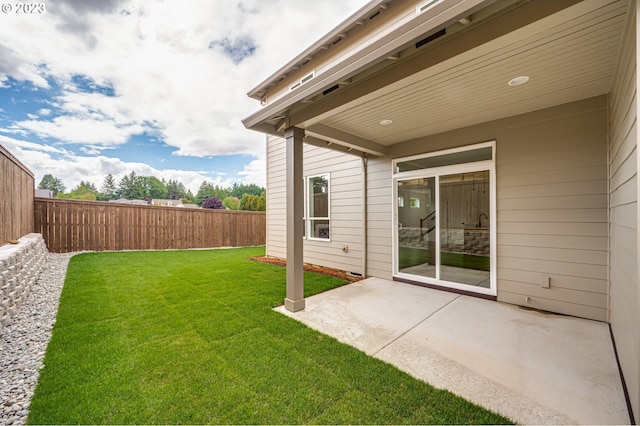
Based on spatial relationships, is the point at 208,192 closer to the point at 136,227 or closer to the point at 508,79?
the point at 136,227

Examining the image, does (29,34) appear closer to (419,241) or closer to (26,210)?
(26,210)

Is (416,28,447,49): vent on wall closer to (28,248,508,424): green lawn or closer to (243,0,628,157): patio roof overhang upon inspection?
(243,0,628,157): patio roof overhang

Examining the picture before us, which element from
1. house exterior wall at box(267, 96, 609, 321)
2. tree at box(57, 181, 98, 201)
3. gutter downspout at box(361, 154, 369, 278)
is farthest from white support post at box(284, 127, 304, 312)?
tree at box(57, 181, 98, 201)

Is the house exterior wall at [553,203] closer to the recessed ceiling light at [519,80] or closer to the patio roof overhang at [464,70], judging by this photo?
the patio roof overhang at [464,70]

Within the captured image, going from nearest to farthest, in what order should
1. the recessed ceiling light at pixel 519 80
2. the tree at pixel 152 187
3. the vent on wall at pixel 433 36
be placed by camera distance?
the vent on wall at pixel 433 36 < the recessed ceiling light at pixel 519 80 < the tree at pixel 152 187

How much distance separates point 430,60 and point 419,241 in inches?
139

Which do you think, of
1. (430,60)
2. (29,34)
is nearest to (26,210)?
(29,34)

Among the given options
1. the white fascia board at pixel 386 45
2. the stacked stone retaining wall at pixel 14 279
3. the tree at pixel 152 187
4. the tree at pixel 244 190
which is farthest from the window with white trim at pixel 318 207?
the tree at pixel 152 187

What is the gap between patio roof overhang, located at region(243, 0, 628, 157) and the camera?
1.68 metres

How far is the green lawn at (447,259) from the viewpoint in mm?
4437

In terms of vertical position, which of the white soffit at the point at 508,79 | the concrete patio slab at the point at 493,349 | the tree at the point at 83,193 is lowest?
the concrete patio slab at the point at 493,349

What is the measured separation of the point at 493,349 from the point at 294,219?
8.61 ft

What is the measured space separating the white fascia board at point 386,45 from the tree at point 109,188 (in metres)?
51.9

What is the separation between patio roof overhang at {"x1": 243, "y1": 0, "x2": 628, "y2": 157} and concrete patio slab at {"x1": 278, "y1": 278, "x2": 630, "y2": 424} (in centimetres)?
254
